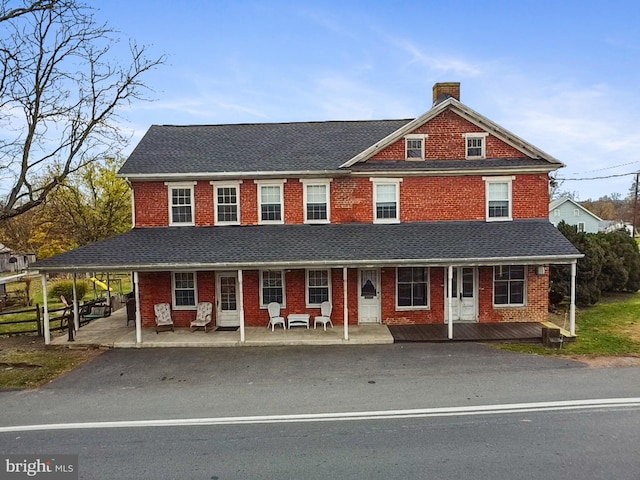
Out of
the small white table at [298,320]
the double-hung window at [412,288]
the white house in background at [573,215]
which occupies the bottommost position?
the small white table at [298,320]

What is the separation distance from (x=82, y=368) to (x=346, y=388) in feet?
23.7

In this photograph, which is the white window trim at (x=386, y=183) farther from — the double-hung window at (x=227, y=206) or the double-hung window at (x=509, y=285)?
the double-hung window at (x=227, y=206)

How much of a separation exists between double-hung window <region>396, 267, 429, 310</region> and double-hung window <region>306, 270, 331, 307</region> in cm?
255

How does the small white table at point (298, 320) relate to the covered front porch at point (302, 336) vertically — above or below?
above

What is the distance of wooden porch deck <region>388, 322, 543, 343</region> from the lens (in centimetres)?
1243

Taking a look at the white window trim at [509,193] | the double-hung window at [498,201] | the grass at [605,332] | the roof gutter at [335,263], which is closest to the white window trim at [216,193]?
the roof gutter at [335,263]

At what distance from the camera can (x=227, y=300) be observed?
1455 cm

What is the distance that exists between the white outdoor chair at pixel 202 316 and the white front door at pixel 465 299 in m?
8.47

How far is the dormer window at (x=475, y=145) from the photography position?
14.9 meters

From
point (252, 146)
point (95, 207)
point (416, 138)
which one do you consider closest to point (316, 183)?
point (252, 146)

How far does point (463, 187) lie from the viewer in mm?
14750

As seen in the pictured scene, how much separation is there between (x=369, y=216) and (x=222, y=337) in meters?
6.72

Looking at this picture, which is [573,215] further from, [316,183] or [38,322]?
[38,322]

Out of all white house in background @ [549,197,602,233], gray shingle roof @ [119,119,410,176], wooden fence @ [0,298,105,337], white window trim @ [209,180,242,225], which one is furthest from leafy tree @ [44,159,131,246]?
white house in background @ [549,197,602,233]
